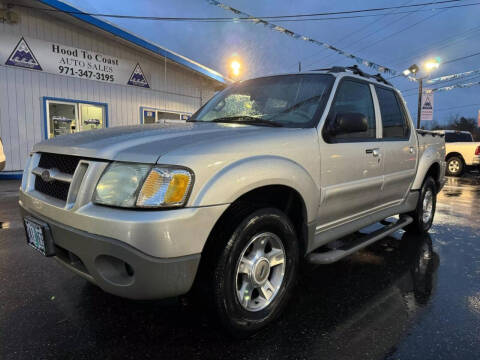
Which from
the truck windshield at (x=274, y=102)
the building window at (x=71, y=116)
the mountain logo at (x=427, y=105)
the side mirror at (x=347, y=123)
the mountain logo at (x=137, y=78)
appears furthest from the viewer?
the mountain logo at (x=427, y=105)

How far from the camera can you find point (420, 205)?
14.3ft

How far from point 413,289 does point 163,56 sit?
11251 mm

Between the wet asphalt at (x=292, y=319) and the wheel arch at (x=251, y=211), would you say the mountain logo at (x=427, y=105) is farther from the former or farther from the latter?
the wheel arch at (x=251, y=211)

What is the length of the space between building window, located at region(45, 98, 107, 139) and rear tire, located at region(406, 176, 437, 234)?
9.52m

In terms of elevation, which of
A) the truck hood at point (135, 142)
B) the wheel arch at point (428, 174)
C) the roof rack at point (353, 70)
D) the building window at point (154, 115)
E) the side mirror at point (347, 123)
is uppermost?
the building window at point (154, 115)

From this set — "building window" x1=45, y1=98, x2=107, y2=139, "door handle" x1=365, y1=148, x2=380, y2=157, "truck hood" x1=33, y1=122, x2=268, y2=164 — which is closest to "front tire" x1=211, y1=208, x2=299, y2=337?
"truck hood" x1=33, y1=122, x2=268, y2=164

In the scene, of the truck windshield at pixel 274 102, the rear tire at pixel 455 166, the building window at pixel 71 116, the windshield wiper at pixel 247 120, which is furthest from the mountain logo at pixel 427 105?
the windshield wiper at pixel 247 120

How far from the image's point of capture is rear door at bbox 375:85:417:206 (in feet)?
11.3

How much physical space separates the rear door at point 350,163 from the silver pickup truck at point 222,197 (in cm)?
1

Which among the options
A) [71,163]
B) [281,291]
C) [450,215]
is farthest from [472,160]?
[71,163]

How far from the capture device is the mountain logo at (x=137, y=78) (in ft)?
39.4

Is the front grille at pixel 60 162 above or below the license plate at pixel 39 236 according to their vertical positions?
above

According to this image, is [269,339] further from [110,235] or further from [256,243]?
[110,235]

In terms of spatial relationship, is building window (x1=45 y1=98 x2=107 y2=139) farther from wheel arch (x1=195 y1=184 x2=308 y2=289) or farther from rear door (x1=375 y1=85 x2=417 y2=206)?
wheel arch (x1=195 y1=184 x2=308 y2=289)
